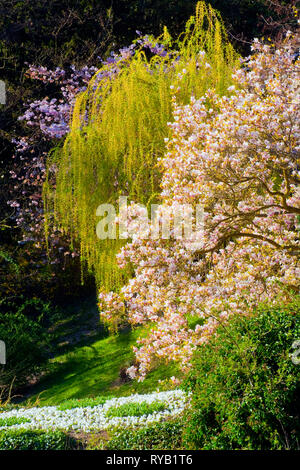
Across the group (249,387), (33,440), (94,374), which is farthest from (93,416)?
(94,374)

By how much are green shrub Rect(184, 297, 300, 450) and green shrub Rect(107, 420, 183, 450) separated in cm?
51

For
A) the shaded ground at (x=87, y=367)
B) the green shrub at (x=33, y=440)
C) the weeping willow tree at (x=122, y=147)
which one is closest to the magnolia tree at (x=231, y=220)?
the green shrub at (x=33, y=440)

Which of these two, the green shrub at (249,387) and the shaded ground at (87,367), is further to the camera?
the shaded ground at (87,367)

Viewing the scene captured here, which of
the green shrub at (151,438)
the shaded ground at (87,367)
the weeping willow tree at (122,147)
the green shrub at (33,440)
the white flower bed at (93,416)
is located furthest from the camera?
the shaded ground at (87,367)

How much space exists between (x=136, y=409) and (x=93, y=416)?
0.50m

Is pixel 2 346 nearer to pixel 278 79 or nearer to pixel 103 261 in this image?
pixel 103 261

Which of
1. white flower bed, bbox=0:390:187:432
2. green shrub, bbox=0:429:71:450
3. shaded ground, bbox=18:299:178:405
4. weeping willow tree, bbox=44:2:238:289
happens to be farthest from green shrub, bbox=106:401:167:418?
weeping willow tree, bbox=44:2:238:289

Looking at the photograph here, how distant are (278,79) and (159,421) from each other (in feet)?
12.3

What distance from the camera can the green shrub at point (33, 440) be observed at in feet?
17.3

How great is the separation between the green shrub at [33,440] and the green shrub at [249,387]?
1.40 meters

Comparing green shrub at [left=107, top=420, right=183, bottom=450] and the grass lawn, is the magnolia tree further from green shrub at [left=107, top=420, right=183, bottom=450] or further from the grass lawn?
the grass lawn

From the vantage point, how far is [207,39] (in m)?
9.38

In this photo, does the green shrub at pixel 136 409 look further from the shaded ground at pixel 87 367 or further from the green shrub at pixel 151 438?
the shaded ground at pixel 87 367
